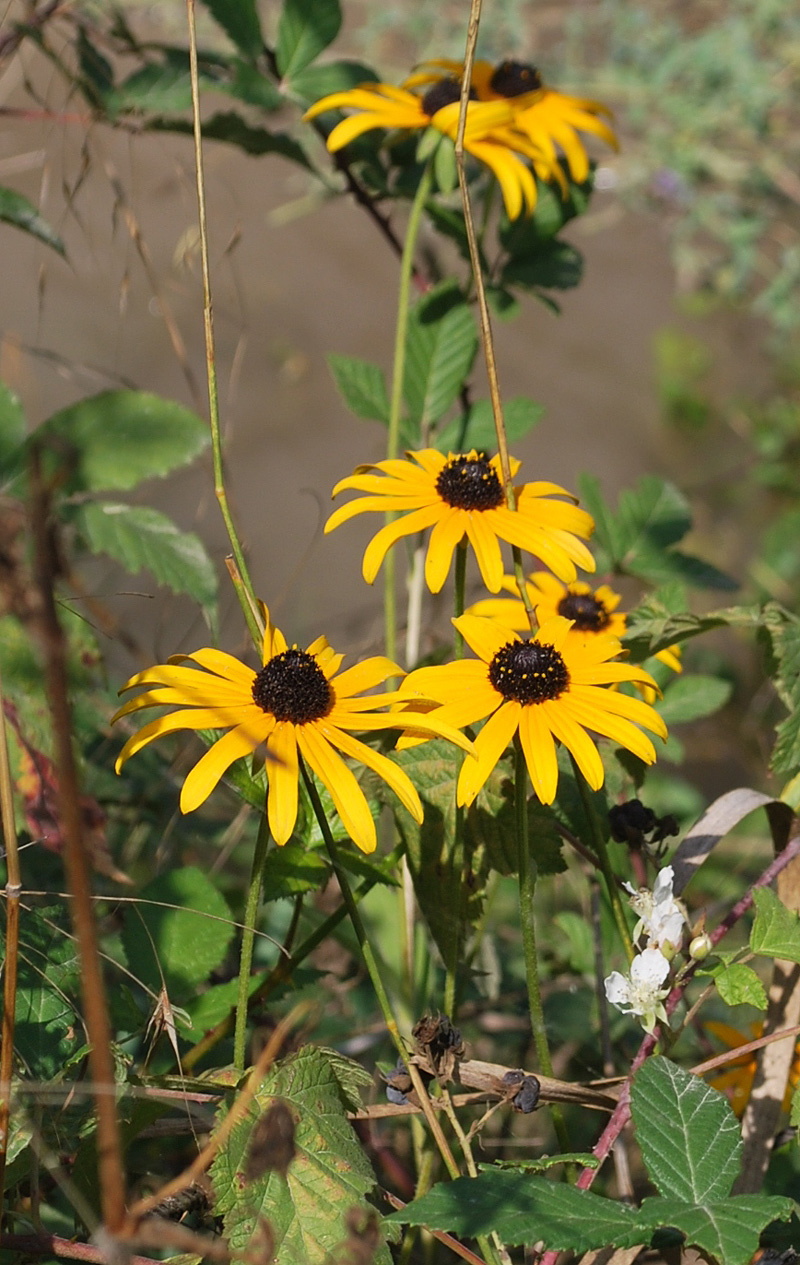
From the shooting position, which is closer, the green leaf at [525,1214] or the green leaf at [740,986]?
the green leaf at [525,1214]

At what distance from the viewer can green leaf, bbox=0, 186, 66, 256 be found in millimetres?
1350

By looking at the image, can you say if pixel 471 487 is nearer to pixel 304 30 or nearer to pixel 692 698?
pixel 692 698

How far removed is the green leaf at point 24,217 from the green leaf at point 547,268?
0.62 meters

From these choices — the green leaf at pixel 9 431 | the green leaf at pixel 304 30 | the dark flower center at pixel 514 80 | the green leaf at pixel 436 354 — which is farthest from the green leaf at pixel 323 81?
the green leaf at pixel 9 431

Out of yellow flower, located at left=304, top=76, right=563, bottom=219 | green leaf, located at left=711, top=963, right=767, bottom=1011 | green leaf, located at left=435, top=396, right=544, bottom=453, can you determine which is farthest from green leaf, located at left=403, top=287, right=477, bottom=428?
green leaf, located at left=711, top=963, right=767, bottom=1011

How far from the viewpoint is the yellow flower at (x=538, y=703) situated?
0.89m

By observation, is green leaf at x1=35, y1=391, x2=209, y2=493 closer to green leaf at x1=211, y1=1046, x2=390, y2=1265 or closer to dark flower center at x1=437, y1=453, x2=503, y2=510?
dark flower center at x1=437, y1=453, x2=503, y2=510

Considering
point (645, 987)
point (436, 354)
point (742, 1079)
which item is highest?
point (436, 354)

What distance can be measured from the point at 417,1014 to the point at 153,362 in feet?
8.27

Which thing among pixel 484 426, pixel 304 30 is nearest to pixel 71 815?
pixel 484 426

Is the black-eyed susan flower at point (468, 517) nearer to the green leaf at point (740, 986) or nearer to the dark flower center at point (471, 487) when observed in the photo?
the dark flower center at point (471, 487)

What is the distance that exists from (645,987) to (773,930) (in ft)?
0.36

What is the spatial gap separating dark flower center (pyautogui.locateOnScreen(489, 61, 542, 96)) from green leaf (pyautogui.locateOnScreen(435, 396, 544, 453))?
43cm

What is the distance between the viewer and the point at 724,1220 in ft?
2.56
